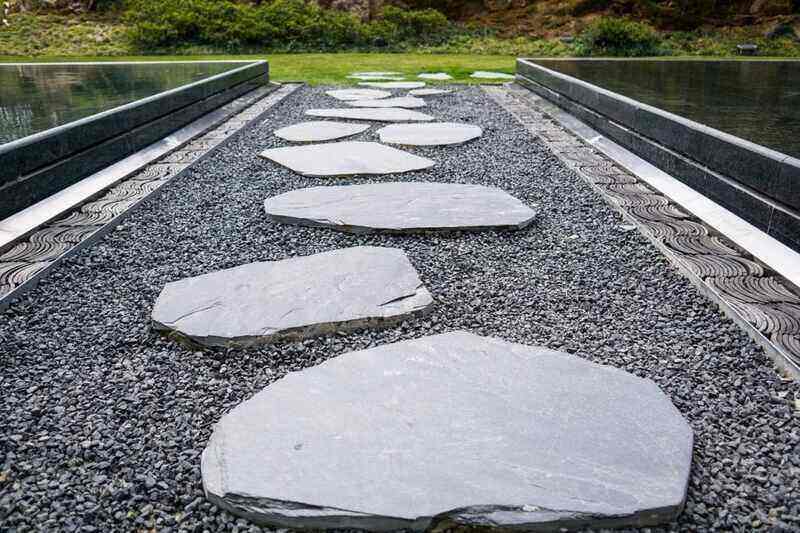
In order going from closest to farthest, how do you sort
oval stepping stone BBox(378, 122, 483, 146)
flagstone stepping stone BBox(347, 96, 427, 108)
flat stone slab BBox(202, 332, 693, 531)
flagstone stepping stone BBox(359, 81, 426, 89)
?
flat stone slab BBox(202, 332, 693, 531) → oval stepping stone BBox(378, 122, 483, 146) → flagstone stepping stone BBox(347, 96, 427, 108) → flagstone stepping stone BBox(359, 81, 426, 89)

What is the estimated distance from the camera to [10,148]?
236 cm

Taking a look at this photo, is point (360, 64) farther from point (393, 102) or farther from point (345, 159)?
point (345, 159)

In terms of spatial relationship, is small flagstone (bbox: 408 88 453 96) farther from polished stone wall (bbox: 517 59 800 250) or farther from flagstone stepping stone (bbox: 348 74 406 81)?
polished stone wall (bbox: 517 59 800 250)

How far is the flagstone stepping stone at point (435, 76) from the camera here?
775 centimetres

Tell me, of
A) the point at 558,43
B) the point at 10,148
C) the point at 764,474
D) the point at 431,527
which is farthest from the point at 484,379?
the point at 558,43

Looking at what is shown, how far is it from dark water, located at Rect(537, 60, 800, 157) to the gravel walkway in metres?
1.15

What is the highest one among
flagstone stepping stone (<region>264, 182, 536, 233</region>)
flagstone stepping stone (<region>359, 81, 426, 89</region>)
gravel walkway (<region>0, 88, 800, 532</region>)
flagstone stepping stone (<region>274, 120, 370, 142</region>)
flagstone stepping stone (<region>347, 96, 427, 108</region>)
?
flagstone stepping stone (<region>359, 81, 426, 89</region>)

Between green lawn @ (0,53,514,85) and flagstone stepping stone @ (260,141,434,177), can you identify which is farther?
green lawn @ (0,53,514,85)

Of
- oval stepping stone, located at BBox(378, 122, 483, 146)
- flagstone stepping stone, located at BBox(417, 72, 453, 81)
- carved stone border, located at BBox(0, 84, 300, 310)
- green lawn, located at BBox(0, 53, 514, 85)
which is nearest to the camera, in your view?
carved stone border, located at BBox(0, 84, 300, 310)

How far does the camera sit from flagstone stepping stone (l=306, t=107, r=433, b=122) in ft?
15.2

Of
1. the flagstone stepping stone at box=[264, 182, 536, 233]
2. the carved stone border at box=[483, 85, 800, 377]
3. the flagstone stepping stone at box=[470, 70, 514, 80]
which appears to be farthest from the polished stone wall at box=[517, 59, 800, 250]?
the flagstone stepping stone at box=[470, 70, 514, 80]

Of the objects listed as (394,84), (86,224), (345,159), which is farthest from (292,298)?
(394,84)

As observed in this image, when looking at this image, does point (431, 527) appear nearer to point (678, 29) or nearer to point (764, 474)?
point (764, 474)

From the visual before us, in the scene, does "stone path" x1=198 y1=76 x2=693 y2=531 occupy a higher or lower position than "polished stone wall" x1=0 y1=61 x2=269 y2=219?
lower
